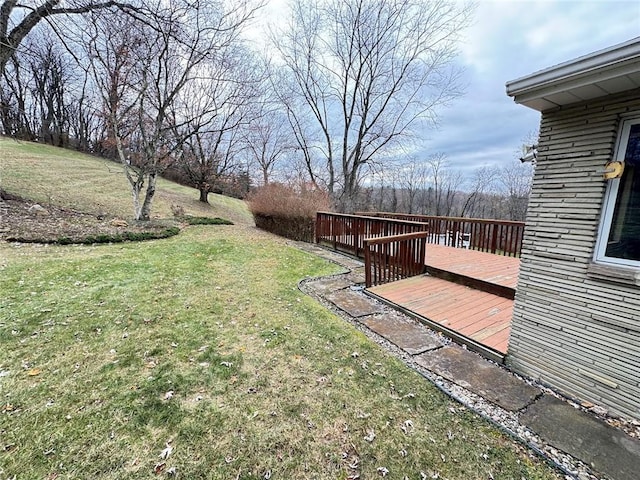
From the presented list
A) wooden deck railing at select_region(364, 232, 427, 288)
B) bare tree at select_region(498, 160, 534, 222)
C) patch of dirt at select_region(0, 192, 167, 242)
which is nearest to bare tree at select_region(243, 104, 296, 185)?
patch of dirt at select_region(0, 192, 167, 242)

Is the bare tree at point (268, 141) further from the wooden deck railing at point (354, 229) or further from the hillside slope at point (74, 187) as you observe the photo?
the wooden deck railing at point (354, 229)

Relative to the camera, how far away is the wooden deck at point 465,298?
319 centimetres

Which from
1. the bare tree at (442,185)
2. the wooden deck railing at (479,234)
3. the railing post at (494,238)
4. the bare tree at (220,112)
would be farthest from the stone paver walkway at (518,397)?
the bare tree at (442,185)

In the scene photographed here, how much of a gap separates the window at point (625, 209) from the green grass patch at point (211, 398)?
159 centimetres

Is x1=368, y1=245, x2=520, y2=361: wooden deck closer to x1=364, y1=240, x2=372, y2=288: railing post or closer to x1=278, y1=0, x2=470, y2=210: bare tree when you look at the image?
x1=364, y1=240, x2=372, y2=288: railing post

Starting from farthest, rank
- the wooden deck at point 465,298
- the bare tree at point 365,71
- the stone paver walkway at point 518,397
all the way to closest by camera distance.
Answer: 1. the bare tree at point 365,71
2. the wooden deck at point 465,298
3. the stone paver walkway at point 518,397

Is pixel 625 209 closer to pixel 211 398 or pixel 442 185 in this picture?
pixel 211 398

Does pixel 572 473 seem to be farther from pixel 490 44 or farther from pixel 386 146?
pixel 386 146

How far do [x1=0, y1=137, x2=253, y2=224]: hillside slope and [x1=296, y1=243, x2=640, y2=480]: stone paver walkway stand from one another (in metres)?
10.4

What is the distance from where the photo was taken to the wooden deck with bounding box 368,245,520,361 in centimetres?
319

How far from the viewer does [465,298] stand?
4184 millimetres

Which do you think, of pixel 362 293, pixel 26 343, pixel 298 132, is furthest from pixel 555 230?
pixel 298 132

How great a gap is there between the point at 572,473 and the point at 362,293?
3076 millimetres

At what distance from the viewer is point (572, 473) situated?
5.57ft
